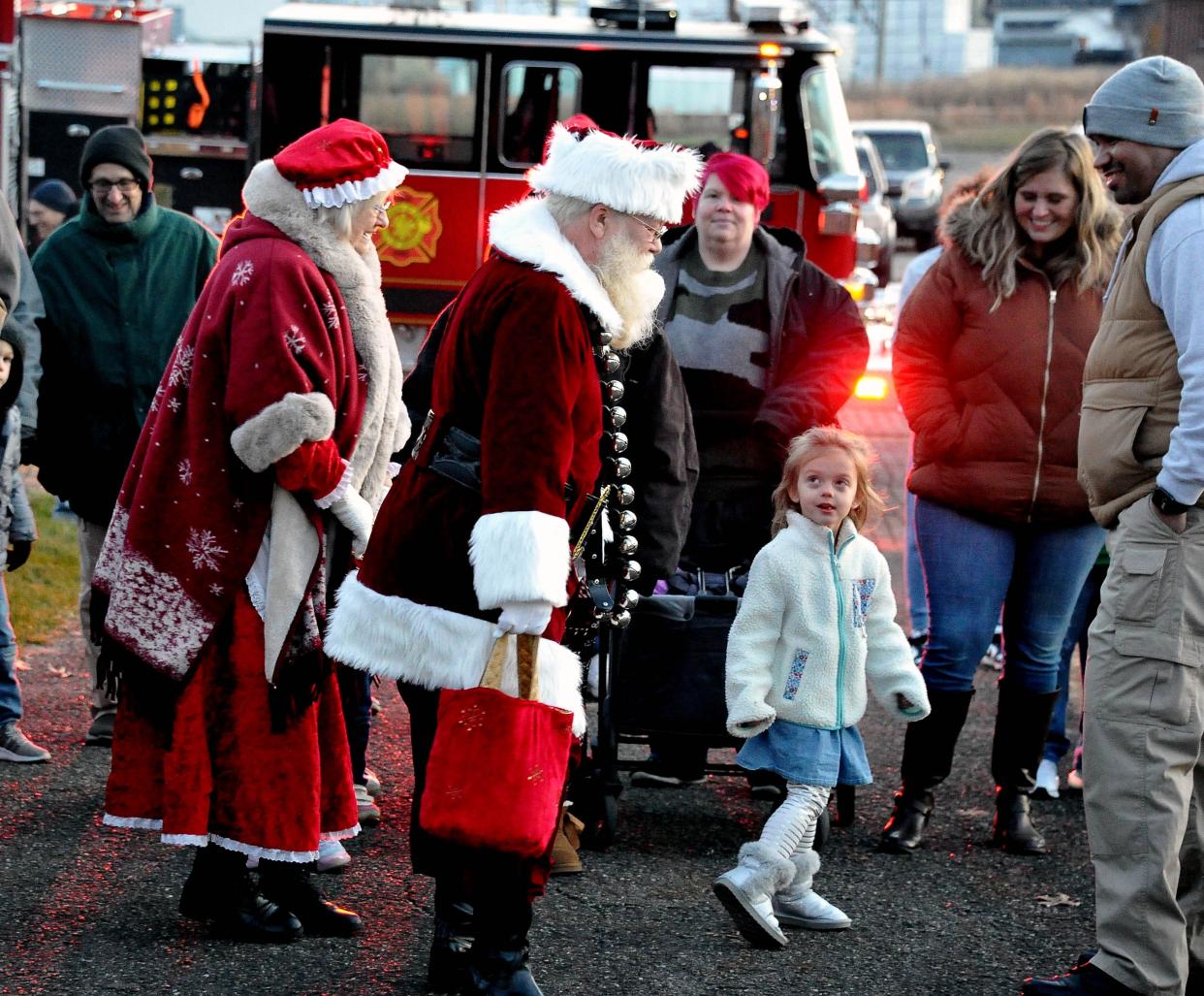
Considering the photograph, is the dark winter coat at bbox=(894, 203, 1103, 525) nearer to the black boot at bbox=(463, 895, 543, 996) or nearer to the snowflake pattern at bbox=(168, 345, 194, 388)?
the black boot at bbox=(463, 895, 543, 996)

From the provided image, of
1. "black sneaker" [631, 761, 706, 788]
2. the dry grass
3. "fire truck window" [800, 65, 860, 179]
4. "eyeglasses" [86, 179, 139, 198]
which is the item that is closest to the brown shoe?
"black sneaker" [631, 761, 706, 788]

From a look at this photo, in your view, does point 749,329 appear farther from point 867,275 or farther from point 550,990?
point 867,275

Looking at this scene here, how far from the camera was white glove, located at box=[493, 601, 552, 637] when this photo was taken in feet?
11.9

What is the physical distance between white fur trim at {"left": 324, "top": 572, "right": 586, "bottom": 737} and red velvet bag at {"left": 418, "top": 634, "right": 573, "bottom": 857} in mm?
26

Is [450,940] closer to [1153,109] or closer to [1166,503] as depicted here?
[1166,503]

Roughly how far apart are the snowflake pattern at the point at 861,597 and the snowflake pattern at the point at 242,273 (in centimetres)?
173

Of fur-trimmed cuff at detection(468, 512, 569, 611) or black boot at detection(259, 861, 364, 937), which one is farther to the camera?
black boot at detection(259, 861, 364, 937)

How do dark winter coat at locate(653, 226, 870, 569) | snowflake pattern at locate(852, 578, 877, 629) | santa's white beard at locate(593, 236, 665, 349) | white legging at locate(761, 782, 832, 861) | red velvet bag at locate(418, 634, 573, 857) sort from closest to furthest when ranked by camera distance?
1. red velvet bag at locate(418, 634, 573, 857)
2. santa's white beard at locate(593, 236, 665, 349)
3. white legging at locate(761, 782, 832, 861)
4. snowflake pattern at locate(852, 578, 877, 629)
5. dark winter coat at locate(653, 226, 870, 569)

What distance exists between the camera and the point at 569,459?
3699mm

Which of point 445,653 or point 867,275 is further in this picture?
point 867,275

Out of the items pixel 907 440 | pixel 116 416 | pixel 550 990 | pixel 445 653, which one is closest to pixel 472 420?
pixel 445 653

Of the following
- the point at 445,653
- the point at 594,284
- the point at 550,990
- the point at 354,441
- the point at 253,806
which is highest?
the point at 594,284

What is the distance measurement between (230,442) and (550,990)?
4.78ft

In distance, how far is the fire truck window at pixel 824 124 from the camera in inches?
483
